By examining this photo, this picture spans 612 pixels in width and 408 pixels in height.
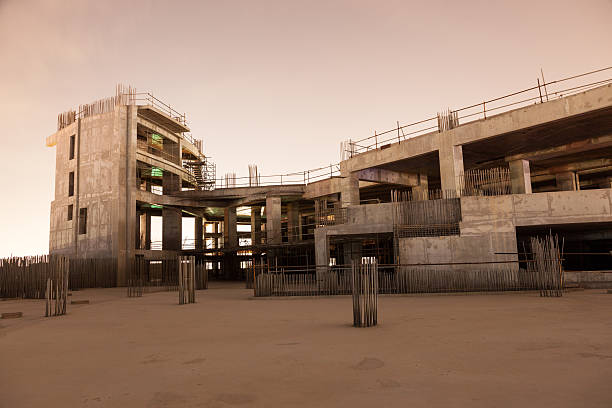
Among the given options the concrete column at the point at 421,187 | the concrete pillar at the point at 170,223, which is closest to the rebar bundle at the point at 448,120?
the concrete column at the point at 421,187

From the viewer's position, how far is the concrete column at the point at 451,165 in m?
22.5

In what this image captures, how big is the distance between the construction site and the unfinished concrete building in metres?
0.12

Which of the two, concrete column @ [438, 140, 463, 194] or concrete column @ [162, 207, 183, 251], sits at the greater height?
concrete column @ [438, 140, 463, 194]

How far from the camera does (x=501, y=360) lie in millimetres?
5469

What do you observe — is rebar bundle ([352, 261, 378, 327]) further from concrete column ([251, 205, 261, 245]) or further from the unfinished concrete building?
concrete column ([251, 205, 261, 245])

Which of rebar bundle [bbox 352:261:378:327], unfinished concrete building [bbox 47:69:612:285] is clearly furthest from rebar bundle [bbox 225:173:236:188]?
rebar bundle [bbox 352:261:378:327]

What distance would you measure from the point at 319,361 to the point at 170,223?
32.6 m

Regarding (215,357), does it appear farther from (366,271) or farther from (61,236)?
(61,236)

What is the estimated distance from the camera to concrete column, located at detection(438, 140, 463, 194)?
2247cm

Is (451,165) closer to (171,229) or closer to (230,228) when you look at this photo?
(230,228)

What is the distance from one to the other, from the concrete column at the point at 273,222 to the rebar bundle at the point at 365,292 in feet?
76.2

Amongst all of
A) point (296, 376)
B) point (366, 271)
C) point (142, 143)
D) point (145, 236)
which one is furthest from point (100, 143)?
point (296, 376)

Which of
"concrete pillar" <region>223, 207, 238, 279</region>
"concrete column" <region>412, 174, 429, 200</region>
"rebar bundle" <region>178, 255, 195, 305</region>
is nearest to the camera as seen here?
"rebar bundle" <region>178, 255, 195, 305</region>

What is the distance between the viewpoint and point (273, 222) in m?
32.9
